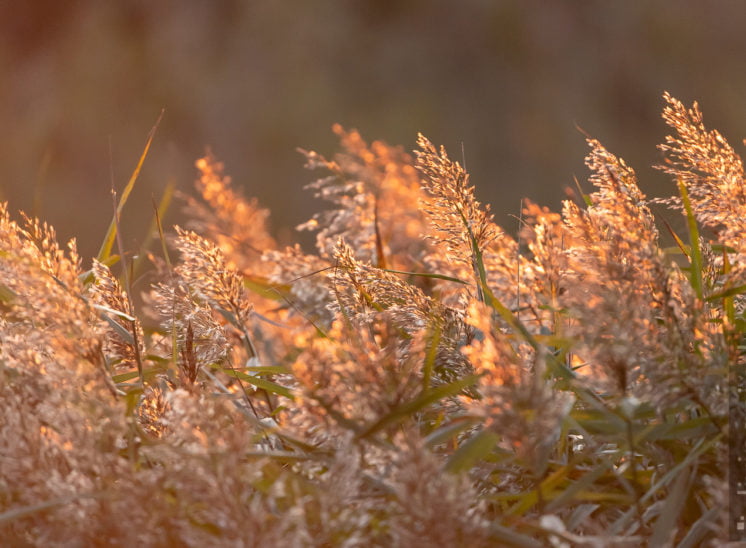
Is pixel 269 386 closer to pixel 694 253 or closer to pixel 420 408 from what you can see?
pixel 420 408

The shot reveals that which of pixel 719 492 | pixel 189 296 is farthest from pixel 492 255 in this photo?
→ pixel 719 492

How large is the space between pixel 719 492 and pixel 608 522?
178 millimetres

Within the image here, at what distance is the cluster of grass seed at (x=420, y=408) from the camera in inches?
16.7

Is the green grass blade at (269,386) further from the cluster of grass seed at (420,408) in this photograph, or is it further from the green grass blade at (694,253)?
the green grass blade at (694,253)

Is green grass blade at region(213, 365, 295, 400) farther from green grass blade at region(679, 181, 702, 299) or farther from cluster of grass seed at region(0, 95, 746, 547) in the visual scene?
green grass blade at region(679, 181, 702, 299)

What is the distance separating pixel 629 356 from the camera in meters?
0.48

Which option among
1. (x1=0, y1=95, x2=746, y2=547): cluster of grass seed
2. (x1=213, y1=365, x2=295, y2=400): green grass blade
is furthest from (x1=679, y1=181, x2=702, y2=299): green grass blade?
(x1=213, y1=365, x2=295, y2=400): green grass blade

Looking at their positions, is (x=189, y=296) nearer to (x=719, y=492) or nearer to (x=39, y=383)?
(x=39, y=383)

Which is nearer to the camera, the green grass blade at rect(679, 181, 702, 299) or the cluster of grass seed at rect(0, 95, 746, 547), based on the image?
the cluster of grass seed at rect(0, 95, 746, 547)

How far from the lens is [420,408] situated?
1.65ft

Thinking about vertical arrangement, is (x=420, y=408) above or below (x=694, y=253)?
below

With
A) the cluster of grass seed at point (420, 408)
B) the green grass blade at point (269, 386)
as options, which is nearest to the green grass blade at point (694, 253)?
the cluster of grass seed at point (420, 408)

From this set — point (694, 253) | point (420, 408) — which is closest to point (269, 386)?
point (420, 408)

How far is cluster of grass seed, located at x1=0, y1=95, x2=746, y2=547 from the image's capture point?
425mm
